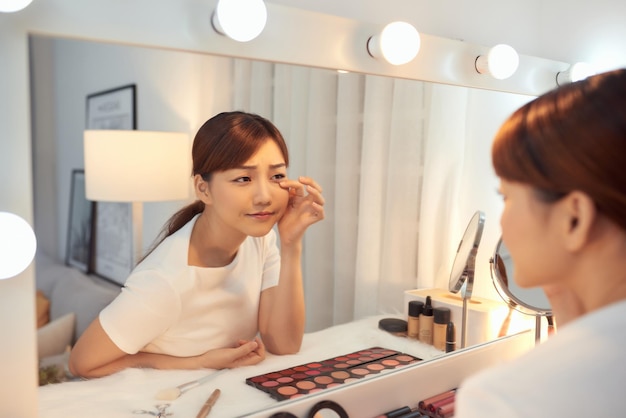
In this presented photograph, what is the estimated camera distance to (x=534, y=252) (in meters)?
0.55

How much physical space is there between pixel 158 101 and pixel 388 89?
417 millimetres

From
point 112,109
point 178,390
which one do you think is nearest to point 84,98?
point 112,109

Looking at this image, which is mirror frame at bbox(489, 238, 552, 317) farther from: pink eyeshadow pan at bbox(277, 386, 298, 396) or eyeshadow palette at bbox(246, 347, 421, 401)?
pink eyeshadow pan at bbox(277, 386, 298, 396)

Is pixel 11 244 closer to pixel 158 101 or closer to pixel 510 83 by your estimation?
pixel 158 101

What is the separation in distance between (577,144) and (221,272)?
52 centimetres

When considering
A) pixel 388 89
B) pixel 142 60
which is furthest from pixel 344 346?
pixel 142 60

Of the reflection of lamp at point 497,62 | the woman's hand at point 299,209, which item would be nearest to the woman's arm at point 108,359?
the woman's hand at point 299,209

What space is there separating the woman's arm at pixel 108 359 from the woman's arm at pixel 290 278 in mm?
95

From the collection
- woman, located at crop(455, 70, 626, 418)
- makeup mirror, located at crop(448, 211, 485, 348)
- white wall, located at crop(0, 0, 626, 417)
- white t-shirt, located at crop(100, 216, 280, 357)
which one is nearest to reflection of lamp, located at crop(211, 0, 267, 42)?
white wall, located at crop(0, 0, 626, 417)

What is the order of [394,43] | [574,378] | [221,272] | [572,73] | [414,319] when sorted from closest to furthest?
1. [574,378]
2. [221,272]
3. [394,43]
4. [414,319]
5. [572,73]

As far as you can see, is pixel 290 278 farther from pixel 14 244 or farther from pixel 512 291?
pixel 512 291

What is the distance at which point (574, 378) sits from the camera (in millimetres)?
461

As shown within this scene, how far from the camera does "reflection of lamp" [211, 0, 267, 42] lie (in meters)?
0.75

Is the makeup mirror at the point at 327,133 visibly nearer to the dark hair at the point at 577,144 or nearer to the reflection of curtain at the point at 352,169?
the reflection of curtain at the point at 352,169
